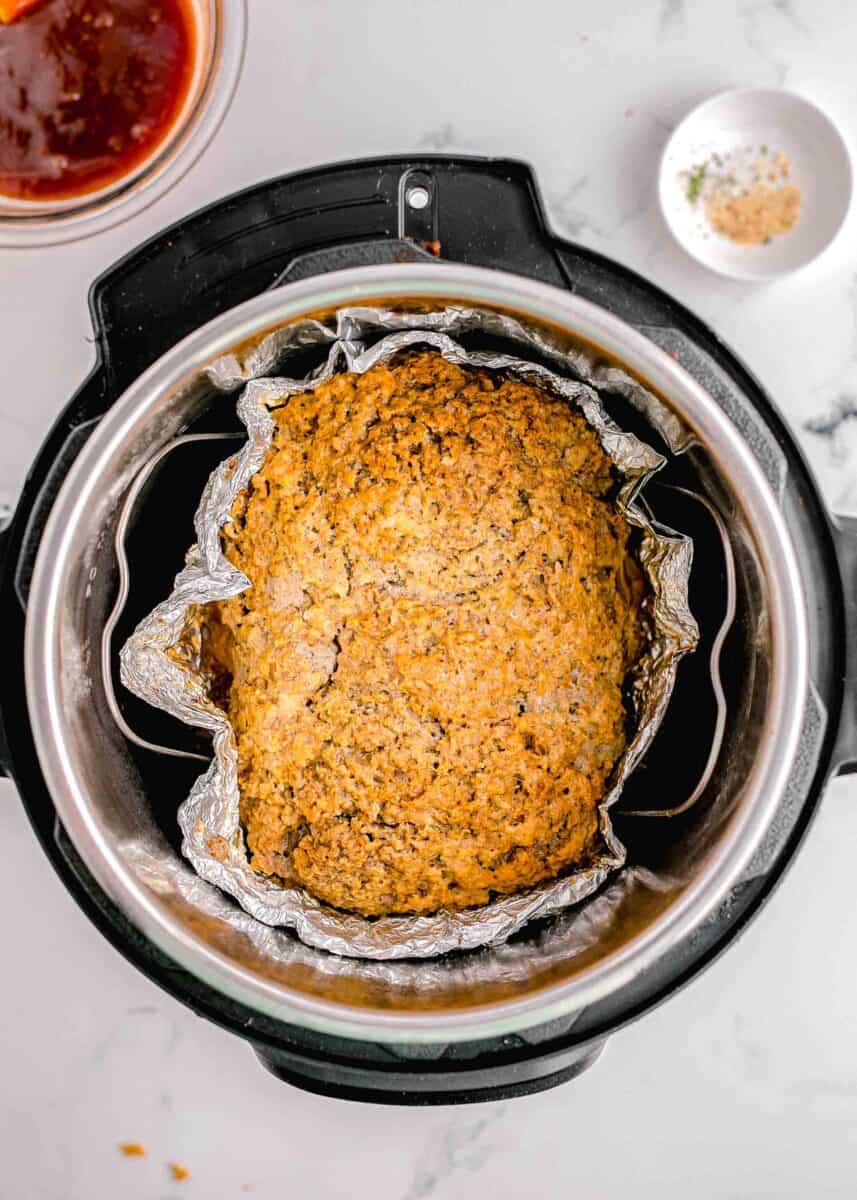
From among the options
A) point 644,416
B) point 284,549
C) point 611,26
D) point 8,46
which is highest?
point 611,26

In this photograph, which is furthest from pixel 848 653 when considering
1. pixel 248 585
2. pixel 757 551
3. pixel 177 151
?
pixel 177 151

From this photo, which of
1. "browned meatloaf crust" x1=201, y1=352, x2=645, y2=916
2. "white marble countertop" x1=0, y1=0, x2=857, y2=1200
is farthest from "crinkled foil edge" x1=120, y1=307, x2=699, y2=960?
"white marble countertop" x1=0, y1=0, x2=857, y2=1200

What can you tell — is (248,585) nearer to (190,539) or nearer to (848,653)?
(190,539)

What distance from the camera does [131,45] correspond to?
1.05m

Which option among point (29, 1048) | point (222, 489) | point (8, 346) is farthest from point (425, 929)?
point (8, 346)

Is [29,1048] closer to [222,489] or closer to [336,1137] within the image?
[336,1137]

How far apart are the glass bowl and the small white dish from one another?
416mm

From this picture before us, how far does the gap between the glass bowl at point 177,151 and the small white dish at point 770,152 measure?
416mm

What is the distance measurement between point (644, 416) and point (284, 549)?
0.30m

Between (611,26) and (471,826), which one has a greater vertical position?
(611,26)

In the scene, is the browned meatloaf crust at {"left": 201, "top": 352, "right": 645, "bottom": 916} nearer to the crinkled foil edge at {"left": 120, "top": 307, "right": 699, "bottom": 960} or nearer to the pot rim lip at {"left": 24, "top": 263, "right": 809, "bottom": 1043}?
the crinkled foil edge at {"left": 120, "top": 307, "right": 699, "bottom": 960}

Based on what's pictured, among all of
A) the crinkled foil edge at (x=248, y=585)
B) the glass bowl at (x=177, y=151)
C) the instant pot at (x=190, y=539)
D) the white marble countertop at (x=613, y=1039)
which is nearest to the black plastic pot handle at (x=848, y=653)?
the instant pot at (x=190, y=539)

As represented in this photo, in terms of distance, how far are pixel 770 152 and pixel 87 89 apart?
64 centimetres

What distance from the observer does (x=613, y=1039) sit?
3.78 ft
